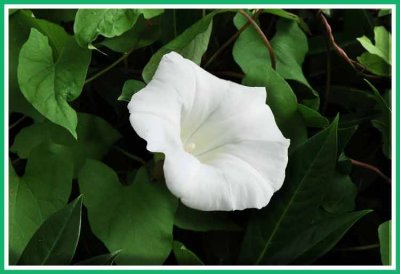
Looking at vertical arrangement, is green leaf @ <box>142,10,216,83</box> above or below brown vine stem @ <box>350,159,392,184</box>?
above

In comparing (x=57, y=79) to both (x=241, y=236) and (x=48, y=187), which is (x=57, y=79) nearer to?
(x=48, y=187)

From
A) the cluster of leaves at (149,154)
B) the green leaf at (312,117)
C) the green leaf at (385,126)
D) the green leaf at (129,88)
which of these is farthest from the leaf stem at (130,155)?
the green leaf at (385,126)

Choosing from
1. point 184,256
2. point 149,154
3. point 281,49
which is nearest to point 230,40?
point 281,49

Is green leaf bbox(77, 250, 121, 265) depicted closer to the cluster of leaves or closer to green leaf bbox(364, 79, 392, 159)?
the cluster of leaves

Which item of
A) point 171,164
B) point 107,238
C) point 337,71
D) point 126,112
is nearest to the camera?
point 171,164

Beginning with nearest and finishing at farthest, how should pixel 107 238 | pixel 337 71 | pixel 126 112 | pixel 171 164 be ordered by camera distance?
pixel 171 164, pixel 107 238, pixel 126 112, pixel 337 71

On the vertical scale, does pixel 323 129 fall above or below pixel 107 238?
above

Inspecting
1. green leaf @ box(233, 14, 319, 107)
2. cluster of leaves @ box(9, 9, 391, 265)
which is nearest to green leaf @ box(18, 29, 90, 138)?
cluster of leaves @ box(9, 9, 391, 265)

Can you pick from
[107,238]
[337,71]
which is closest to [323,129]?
[337,71]
